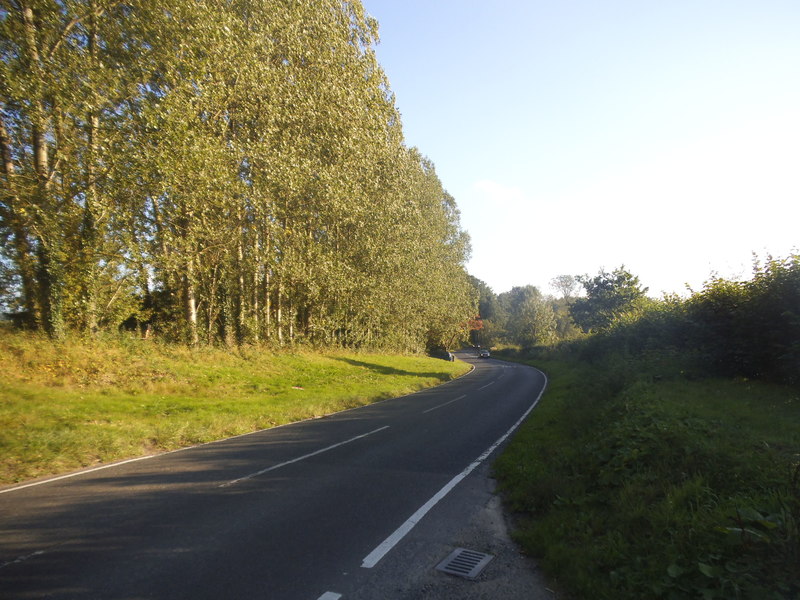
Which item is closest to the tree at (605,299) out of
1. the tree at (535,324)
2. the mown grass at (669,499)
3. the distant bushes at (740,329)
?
the tree at (535,324)

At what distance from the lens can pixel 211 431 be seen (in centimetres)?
1088

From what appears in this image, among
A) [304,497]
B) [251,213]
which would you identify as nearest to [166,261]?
[251,213]

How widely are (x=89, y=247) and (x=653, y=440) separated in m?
16.8

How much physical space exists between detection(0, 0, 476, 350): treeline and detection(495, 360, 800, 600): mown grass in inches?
580

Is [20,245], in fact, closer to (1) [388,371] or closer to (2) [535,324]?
(1) [388,371]

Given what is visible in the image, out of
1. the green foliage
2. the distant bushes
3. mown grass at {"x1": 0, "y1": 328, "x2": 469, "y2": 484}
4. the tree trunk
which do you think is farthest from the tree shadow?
the green foliage

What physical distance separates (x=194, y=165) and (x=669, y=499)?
16.2 m

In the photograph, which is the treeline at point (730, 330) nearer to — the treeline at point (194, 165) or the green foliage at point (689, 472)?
the green foliage at point (689, 472)

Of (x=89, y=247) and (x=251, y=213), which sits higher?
(x=251, y=213)

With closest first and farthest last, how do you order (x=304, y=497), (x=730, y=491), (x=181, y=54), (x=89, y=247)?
(x=730, y=491) → (x=304, y=497) → (x=89, y=247) → (x=181, y=54)

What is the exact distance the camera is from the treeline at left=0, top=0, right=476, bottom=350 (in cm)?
1392

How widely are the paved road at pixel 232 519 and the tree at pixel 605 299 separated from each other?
101 feet

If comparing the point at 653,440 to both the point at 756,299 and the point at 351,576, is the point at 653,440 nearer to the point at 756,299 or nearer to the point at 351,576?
the point at 351,576

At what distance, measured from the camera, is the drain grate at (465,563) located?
434 centimetres
